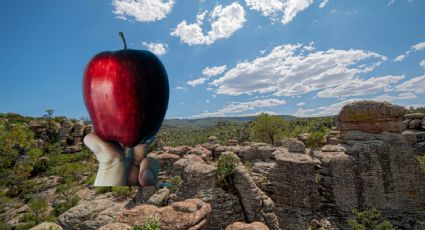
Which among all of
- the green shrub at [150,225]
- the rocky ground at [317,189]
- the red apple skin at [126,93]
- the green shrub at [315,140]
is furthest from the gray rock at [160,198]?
the green shrub at [315,140]

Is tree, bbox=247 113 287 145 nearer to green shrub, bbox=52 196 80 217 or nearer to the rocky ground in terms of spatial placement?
the rocky ground

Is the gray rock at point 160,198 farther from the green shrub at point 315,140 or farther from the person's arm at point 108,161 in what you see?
the green shrub at point 315,140

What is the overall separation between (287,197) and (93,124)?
16.2 m

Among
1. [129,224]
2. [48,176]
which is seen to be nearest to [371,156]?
[129,224]

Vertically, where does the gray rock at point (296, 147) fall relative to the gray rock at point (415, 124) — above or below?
below

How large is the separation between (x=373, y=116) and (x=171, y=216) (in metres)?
17.5

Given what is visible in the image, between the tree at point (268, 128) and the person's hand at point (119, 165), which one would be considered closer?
the person's hand at point (119, 165)

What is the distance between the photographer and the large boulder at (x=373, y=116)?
18281 mm

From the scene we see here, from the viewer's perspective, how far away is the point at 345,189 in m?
15.9

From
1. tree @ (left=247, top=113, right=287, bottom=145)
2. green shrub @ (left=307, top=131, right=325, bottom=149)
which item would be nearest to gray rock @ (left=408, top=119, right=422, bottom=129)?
green shrub @ (left=307, top=131, right=325, bottom=149)

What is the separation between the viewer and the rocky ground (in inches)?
526

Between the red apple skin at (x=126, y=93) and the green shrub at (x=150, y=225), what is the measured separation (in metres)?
8.43

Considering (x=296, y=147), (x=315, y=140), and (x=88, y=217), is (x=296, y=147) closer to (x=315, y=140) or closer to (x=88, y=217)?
(x=315, y=140)

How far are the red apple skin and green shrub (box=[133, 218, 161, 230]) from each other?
8.43 m
